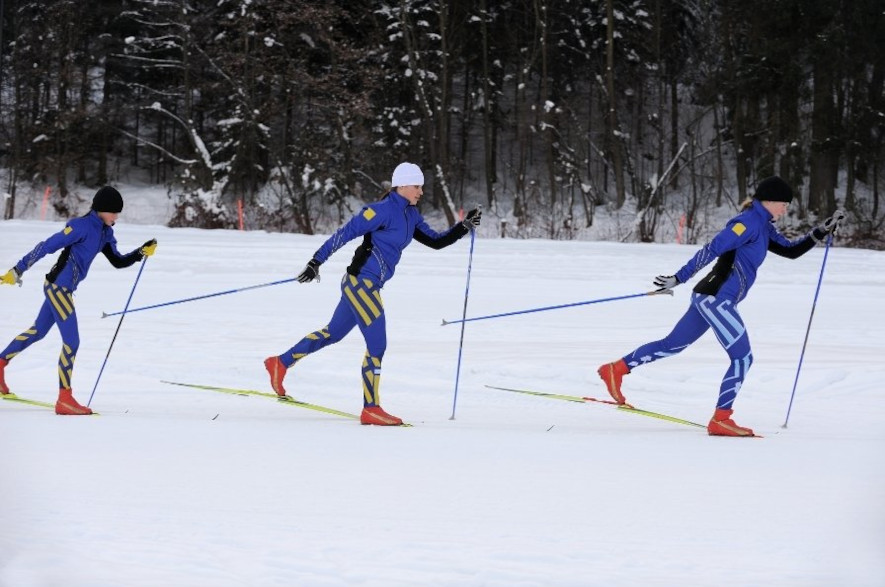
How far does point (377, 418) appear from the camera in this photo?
8289 mm

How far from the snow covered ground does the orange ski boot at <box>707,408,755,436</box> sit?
0.10 m

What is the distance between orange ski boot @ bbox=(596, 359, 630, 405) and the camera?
882 cm

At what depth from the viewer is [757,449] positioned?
294 inches

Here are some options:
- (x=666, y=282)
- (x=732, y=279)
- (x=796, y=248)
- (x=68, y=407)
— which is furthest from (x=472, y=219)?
(x=68, y=407)

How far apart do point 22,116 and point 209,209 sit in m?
A: 13.1

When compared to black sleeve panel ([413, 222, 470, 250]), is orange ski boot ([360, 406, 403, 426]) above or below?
below

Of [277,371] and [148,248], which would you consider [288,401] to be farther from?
[148,248]

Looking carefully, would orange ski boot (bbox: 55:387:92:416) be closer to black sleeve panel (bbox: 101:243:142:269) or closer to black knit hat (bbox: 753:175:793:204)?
black sleeve panel (bbox: 101:243:142:269)

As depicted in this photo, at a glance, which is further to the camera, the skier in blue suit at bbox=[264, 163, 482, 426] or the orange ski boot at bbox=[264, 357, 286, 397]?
the orange ski boot at bbox=[264, 357, 286, 397]

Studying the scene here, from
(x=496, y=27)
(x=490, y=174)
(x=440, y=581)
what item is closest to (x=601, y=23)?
(x=496, y=27)

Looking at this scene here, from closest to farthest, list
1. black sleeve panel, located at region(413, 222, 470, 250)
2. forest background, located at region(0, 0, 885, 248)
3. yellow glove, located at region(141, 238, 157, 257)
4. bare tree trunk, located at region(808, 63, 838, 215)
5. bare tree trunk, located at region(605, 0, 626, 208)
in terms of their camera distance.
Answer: black sleeve panel, located at region(413, 222, 470, 250) < yellow glove, located at region(141, 238, 157, 257) < bare tree trunk, located at region(808, 63, 838, 215) < forest background, located at region(0, 0, 885, 248) < bare tree trunk, located at region(605, 0, 626, 208)

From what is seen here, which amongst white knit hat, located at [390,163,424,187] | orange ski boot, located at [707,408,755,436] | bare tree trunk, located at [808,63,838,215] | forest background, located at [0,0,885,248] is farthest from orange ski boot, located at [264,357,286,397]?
bare tree trunk, located at [808,63,838,215]

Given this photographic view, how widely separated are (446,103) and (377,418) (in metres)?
31.0

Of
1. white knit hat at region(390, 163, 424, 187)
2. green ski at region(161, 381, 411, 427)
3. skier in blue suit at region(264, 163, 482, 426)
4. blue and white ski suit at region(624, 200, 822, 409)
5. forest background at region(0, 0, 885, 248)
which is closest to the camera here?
blue and white ski suit at region(624, 200, 822, 409)
